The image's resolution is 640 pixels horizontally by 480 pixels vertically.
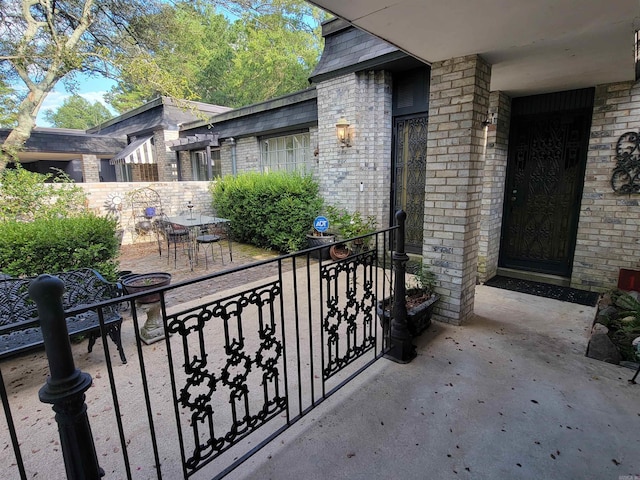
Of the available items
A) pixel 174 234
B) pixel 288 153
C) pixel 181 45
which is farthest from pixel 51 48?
pixel 288 153

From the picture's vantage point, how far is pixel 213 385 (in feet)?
4.96

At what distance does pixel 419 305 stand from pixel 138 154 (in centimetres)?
1100

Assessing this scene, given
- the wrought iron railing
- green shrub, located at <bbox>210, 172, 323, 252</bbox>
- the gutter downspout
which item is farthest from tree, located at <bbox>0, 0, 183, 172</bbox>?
the wrought iron railing

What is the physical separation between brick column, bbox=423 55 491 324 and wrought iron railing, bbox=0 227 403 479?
2.81 ft

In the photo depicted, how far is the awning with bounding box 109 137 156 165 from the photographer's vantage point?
34.8ft

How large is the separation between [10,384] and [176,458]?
179 centimetres

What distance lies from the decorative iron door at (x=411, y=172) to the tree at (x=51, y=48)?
5.04 metres

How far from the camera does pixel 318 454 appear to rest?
1.80 m

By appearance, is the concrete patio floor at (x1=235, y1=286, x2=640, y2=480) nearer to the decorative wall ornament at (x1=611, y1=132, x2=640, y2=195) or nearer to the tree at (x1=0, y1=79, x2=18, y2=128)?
the decorative wall ornament at (x1=611, y1=132, x2=640, y2=195)

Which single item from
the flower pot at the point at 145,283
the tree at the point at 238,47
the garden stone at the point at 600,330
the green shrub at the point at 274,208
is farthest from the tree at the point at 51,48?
the garden stone at the point at 600,330

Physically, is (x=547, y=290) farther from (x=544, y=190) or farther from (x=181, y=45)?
(x=181, y=45)

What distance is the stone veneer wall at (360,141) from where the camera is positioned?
536cm

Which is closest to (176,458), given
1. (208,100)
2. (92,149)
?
(92,149)

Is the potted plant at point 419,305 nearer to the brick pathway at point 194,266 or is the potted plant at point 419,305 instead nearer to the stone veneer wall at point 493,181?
the stone veneer wall at point 493,181
